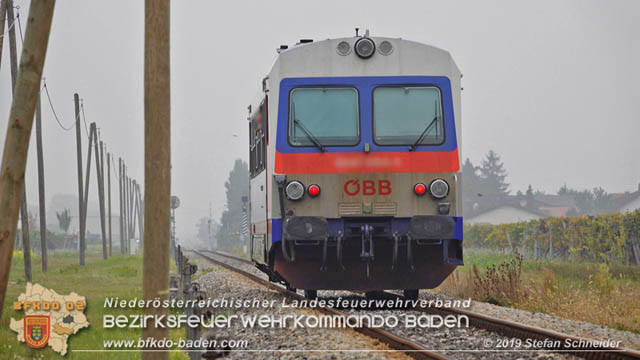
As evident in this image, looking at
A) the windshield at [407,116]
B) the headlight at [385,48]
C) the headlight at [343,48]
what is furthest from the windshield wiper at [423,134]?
the headlight at [343,48]

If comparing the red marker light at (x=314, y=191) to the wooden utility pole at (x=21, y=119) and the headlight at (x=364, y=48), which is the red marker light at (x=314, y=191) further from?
the wooden utility pole at (x=21, y=119)

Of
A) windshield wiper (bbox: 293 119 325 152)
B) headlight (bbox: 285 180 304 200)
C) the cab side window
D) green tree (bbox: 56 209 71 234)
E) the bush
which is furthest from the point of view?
green tree (bbox: 56 209 71 234)

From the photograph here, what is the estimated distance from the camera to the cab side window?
12081 millimetres

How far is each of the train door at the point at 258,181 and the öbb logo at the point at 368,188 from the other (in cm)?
149

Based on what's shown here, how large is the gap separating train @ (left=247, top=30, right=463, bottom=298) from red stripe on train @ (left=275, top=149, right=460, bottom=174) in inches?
0.5

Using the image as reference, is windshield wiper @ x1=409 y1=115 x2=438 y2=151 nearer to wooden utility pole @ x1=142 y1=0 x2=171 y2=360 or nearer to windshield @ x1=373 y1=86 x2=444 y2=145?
windshield @ x1=373 y1=86 x2=444 y2=145

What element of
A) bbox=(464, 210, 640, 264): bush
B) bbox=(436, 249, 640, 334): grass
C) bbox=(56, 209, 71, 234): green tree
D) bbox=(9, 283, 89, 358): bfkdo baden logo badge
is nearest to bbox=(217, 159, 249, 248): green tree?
bbox=(56, 209, 71, 234): green tree

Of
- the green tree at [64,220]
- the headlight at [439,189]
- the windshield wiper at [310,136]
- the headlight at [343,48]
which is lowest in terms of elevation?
the green tree at [64,220]

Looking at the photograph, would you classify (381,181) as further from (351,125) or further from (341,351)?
(341,351)

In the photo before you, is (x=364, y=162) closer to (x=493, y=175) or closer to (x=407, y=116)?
(x=407, y=116)

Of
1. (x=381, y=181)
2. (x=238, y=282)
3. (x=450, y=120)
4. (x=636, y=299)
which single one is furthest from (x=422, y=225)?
(x=238, y=282)

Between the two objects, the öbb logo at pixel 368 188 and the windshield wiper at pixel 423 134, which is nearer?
the öbb logo at pixel 368 188

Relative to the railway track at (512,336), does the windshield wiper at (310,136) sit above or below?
above

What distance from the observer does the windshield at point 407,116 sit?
36.6ft
